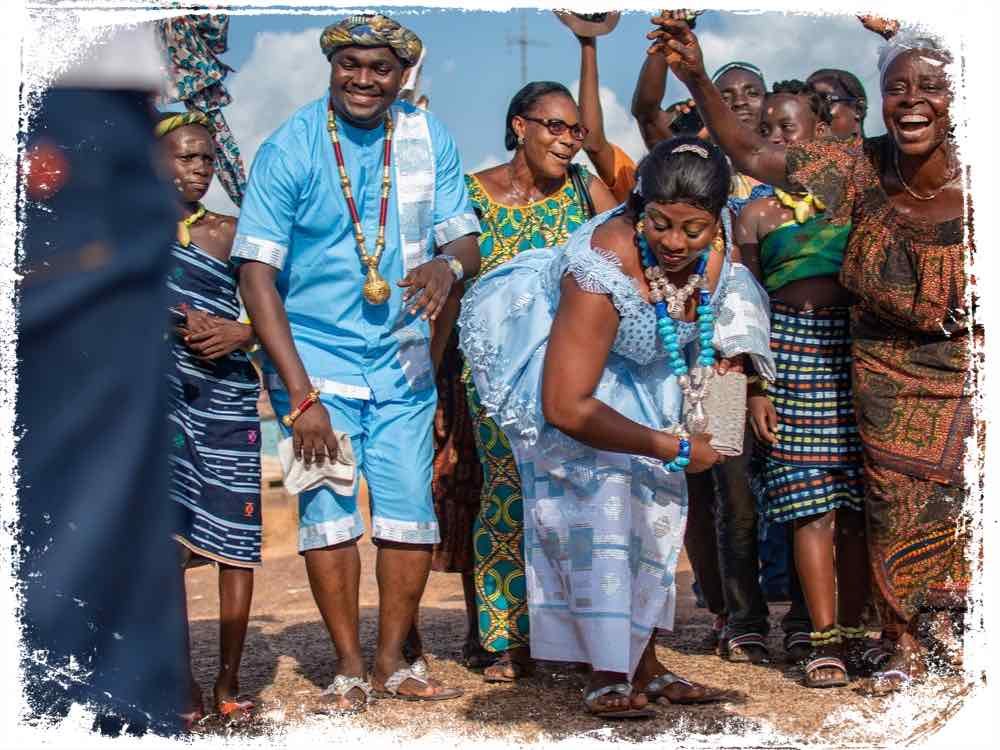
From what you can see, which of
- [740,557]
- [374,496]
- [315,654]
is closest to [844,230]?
[740,557]

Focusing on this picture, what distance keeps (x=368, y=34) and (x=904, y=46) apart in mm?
1827

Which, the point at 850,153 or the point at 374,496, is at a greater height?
the point at 850,153

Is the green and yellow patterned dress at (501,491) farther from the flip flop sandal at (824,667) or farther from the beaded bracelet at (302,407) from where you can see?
the flip flop sandal at (824,667)

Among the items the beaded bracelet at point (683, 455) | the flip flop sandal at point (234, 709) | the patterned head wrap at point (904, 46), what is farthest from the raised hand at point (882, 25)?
the flip flop sandal at point (234, 709)

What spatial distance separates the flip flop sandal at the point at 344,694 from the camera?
4430 mm

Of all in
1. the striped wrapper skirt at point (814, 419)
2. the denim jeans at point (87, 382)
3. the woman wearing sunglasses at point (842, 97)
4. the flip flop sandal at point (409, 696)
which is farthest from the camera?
the woman wearing sunglasses at point (842, 97)

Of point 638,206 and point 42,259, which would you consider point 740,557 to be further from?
point 42,259

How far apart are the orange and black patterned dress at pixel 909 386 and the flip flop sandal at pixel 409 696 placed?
61.6 inches

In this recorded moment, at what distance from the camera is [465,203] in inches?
199

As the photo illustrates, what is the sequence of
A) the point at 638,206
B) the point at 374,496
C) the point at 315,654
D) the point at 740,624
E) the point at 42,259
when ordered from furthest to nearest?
the point at 315,654 < the point at 740,624 < the point at 374,496 < the point at 638,206 < the point at 42,259

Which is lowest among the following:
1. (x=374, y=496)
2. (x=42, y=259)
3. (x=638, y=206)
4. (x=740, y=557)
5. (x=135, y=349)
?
(x=740, y=557)

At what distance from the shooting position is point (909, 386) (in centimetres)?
466

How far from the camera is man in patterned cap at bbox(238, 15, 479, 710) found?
459 cm

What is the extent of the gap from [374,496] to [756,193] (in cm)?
196
